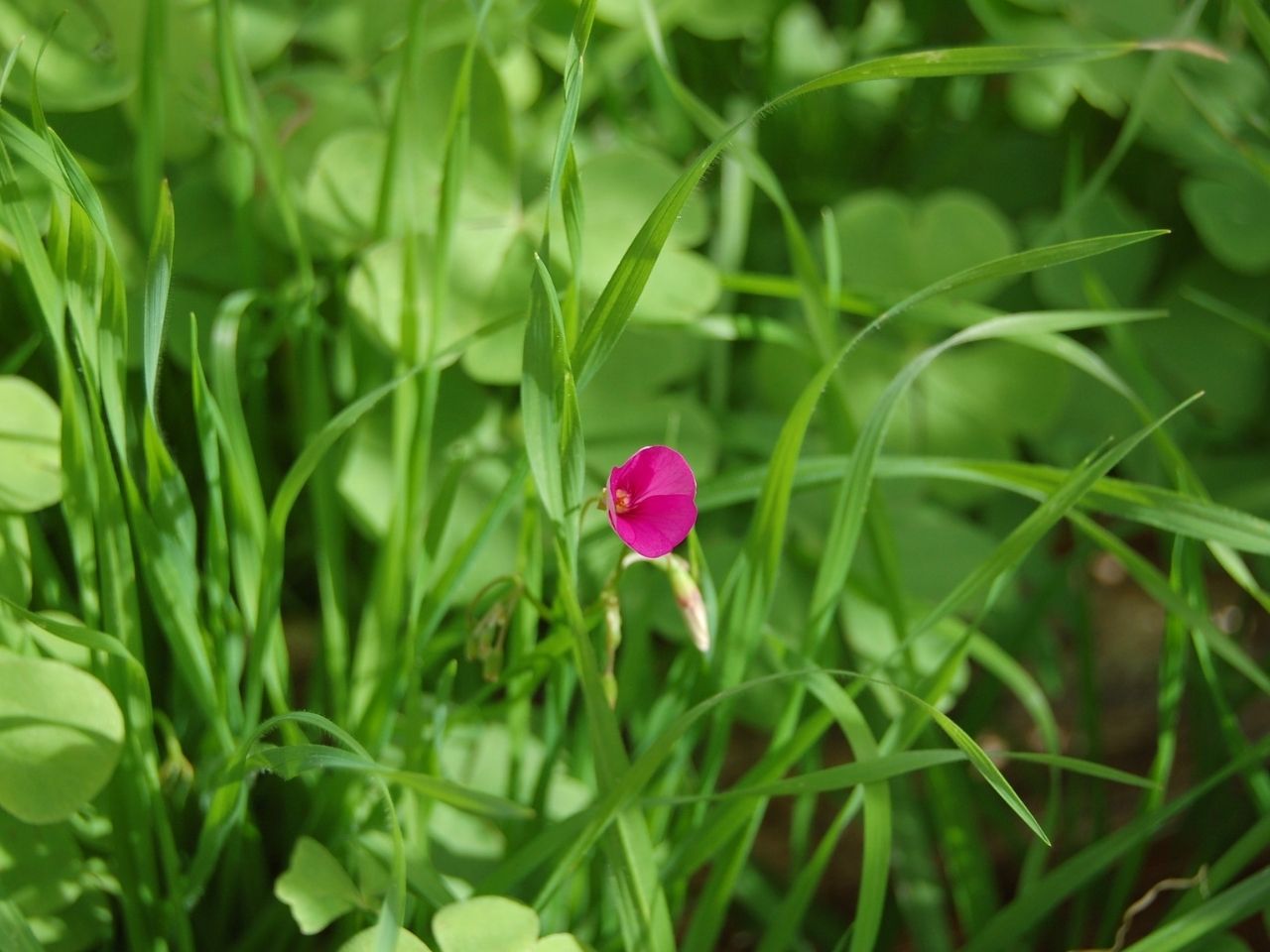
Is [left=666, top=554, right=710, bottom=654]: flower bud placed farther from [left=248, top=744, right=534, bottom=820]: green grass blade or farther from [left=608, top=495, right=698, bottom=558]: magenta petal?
[left=248, top=744, right=534, bottom=820]: green grass blade

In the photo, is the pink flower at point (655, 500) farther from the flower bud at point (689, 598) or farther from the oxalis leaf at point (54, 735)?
the oxalis leaf at point (54, 735)

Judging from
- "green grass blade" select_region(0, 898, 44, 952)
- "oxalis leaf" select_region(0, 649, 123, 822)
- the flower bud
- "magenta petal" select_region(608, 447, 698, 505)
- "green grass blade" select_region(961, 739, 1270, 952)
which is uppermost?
"magenta petal" select_region(608, 447, 698, 505)

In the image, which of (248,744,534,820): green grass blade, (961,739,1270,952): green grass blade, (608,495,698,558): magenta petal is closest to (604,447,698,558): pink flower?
(608,495,698,558): magenta petal

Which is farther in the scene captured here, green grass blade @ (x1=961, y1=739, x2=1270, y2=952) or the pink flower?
green grass blade @ (x1=961, y1=739, x2=1270, y2=952)

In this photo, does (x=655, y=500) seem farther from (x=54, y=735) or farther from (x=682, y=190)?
(x=54, y=735)

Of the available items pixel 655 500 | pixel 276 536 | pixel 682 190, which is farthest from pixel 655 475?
pixel 276 536

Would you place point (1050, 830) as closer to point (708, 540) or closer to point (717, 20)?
point (708, 540)

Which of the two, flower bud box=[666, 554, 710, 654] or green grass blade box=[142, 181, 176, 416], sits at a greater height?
green grass blade box=[142, 181, 176, 416]
